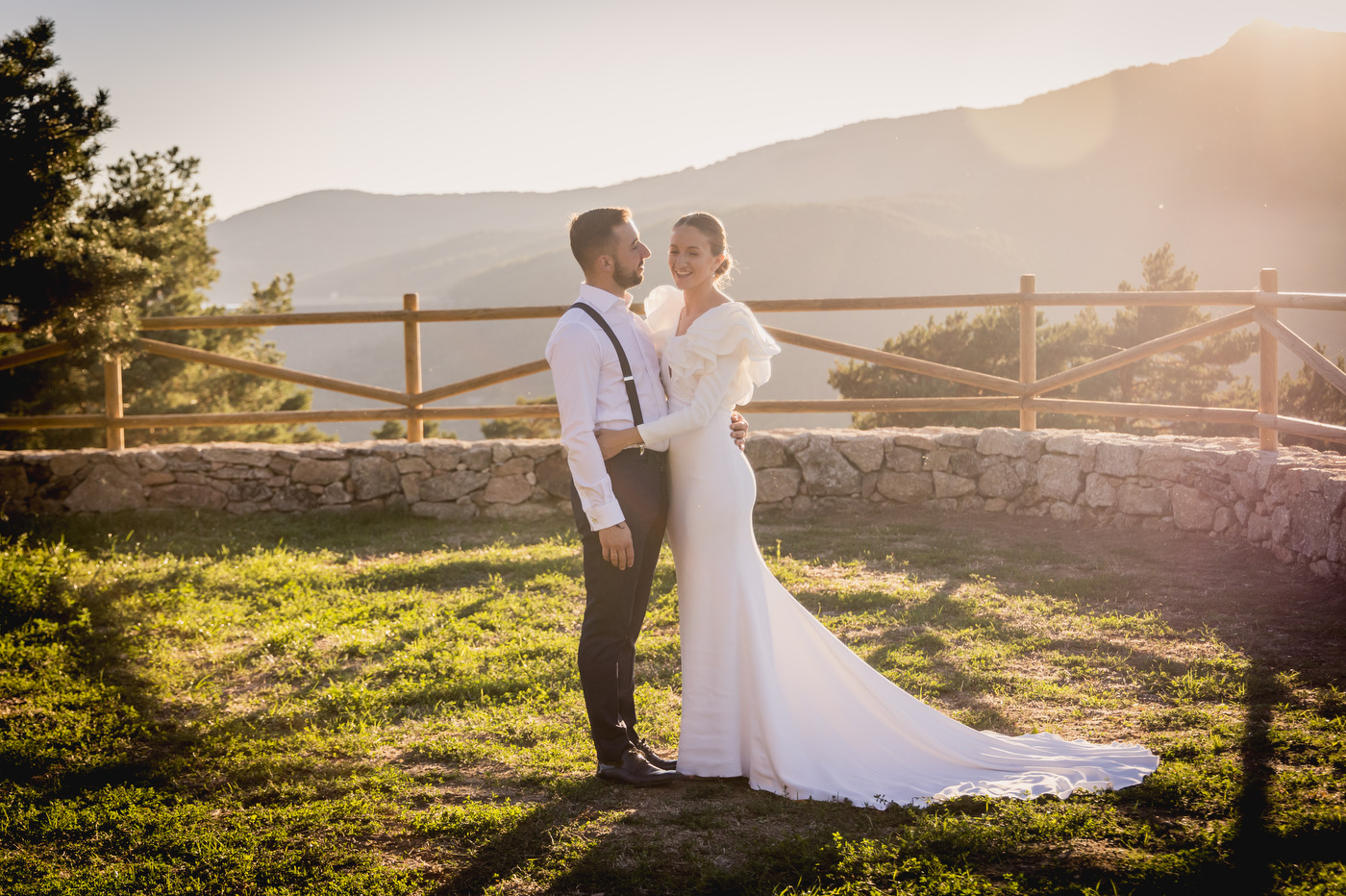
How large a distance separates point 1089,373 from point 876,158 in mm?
124109

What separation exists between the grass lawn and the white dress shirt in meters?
0.97

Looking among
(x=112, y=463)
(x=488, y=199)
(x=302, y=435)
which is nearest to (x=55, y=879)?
(x=112, y=463)

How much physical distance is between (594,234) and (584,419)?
0.61 meters

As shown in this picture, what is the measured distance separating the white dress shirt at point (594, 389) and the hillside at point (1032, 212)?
40841 mm

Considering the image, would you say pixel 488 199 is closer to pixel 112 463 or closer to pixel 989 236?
pixel 989 236

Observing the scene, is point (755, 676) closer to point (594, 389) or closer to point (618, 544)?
point (618, 544)

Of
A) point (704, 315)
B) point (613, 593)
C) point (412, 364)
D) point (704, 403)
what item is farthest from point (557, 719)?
point (412, 364)

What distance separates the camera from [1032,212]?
82.2m

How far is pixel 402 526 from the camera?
7.19 meters

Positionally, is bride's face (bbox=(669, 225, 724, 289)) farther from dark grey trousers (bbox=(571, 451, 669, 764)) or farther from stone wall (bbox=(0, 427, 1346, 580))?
stone wall (bbox=(0, 427, 1346, 580))

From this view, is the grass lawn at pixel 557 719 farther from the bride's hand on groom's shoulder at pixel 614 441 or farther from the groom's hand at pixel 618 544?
the bride's hand on groom's shoulder at pixel 614 441

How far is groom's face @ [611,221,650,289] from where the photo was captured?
2844 millimetres

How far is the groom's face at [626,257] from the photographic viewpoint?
2.84 metres

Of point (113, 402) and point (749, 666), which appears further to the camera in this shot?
point (113, 402)
